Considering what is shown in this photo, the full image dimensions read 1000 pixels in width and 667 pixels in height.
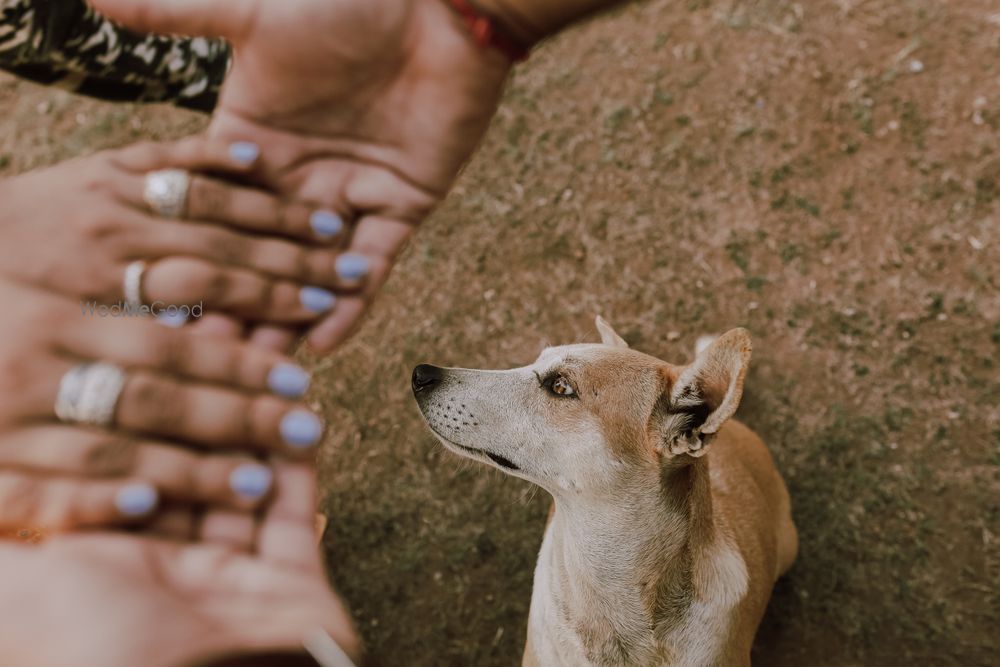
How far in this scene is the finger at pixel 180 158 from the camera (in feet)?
6.38

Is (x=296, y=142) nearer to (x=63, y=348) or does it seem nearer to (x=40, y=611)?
(x=63, y=348)

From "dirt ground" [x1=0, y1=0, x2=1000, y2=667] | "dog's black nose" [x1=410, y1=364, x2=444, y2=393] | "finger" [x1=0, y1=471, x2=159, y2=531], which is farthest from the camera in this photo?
"dirt ground" [x1=0, y1=0, x2=1000, y2=667]

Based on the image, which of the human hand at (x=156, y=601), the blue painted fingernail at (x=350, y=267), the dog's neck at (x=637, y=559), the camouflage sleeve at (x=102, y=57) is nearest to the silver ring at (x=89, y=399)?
the human hand at (x=156, y=601)

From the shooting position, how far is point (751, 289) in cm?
379

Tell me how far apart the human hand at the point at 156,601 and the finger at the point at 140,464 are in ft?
0.33

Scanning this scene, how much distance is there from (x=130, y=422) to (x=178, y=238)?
557mm

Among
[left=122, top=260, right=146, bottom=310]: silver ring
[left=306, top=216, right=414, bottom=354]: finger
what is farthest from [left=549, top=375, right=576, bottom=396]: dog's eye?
[left=122, top=260, right=146, bottom=310]: silver ring

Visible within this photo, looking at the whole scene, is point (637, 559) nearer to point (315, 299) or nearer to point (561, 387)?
point (561, 387)

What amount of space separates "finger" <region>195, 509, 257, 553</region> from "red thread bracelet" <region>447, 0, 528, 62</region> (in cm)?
148

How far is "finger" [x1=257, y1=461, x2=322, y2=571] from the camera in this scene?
1.53 m

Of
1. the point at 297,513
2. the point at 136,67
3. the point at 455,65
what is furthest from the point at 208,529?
the point at 136,67

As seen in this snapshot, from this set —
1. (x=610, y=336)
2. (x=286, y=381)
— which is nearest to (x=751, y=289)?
(x=610, y=336)

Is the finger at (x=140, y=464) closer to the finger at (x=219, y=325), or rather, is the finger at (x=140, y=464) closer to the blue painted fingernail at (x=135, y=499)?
the blue painted fingernail at (x=135, y=499)

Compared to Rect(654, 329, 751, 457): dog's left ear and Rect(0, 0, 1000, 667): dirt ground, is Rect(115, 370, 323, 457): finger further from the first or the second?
Rect(0, 0, 1000, 667): dirt ground
